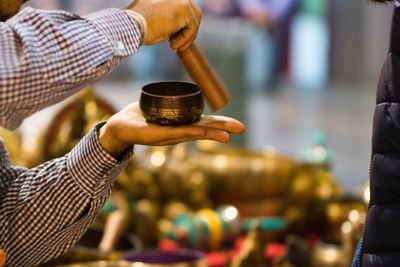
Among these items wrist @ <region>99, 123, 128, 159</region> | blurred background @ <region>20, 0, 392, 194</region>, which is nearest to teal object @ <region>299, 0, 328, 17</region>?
blurred background @ <region>20, 0, 392, 194</region>

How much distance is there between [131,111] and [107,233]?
860 mm

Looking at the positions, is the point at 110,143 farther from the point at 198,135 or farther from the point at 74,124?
the point at 74,124

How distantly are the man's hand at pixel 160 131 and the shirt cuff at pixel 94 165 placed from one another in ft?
0.10

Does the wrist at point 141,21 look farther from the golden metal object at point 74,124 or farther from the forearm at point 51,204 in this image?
the golden metal object at point 74,124

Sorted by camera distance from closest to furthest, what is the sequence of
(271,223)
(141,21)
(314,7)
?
1. (141,21)
2. (271,223)
3. (314,7)

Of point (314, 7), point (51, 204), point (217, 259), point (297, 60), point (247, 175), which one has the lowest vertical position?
point (297, 60)

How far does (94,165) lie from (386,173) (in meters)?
0.46

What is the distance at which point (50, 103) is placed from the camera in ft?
4.42

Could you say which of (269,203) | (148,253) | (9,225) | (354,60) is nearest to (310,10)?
(354,60)

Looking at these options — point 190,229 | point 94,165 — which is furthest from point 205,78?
point 190,229

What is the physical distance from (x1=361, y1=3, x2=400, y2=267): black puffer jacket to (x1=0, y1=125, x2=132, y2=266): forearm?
1.34ft

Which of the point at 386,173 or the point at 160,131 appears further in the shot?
the point at 160,131

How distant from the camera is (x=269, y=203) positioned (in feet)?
9.23

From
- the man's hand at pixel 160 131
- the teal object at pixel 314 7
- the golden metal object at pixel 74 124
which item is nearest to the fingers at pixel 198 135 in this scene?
the man's hand at pixel 160 131
